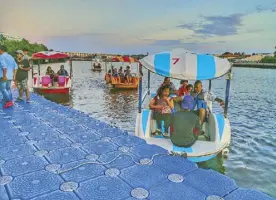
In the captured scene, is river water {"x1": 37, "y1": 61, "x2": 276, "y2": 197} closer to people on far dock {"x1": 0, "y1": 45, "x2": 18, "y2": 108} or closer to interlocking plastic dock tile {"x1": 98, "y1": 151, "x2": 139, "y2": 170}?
interlocking plastic dock tile {"x1": 98, "y1": 151, "x2": 139, "y2": 170}

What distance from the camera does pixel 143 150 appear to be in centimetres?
438

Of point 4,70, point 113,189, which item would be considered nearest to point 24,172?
point 113,189

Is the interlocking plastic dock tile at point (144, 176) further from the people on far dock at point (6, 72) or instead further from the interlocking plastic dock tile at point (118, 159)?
the people on far dock at point (6, 72)

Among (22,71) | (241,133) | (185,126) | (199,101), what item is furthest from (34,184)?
(241,133)

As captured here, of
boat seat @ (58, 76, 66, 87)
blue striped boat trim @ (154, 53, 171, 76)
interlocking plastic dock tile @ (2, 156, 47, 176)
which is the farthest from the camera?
boat seat @ (58, 76, 66, 87)

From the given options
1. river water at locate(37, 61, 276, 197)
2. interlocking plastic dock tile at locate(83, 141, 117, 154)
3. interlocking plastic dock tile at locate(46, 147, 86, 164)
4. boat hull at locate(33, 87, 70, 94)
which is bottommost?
river water at locate(37, 61, 276, 197)

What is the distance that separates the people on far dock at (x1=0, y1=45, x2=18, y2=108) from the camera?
288 inches

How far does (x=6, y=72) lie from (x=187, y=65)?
5302 mm

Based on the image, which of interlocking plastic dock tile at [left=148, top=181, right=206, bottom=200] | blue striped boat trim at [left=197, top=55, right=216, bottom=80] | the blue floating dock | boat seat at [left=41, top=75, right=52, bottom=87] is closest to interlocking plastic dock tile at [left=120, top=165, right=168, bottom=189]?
the blue floating dock

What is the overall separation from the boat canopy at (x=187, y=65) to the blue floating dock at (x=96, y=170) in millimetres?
1849

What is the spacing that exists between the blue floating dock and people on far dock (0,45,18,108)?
255 cm

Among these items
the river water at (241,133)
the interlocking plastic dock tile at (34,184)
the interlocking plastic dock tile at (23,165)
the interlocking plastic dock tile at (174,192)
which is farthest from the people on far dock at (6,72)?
the interlocking plastic dock tile at (174,192)

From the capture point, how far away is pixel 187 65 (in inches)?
231

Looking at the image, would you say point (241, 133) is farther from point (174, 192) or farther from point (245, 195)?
point (174, 192)
